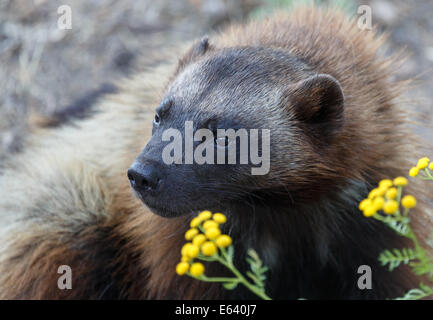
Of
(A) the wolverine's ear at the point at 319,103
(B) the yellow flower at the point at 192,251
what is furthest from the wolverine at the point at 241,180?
(B) the yellow flower at the point at 192,251

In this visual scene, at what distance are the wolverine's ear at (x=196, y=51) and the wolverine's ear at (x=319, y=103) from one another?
2.17ft

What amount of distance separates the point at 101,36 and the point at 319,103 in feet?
13.9

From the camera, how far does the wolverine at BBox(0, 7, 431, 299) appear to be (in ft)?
9.45

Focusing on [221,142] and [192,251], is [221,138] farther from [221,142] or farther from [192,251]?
[192,251]

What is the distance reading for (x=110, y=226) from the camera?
3.95 meters

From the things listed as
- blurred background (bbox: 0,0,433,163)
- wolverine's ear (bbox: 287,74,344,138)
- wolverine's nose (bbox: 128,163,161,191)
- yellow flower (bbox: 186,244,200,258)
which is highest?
blurred background (bbox: 0,0,433,163)

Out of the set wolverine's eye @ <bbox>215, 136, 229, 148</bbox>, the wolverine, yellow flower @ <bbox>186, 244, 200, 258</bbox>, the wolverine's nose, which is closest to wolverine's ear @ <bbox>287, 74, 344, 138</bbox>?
the wolverine

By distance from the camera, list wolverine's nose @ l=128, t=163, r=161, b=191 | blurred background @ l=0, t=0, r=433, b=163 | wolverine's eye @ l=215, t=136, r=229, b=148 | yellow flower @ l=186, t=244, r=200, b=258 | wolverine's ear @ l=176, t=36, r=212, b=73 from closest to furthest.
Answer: yellow flower @ l=186, t=244, r=200, b=258 < wolverine's nose @ l=128, t=163, r=161, b=191 < wolverine's eye @ l=215, t=136, r=229, b=148 < wolverine's ear @ l=176, t=36, r=212, b=73 < blurred background @ l=0, t=0, r=433, b=163

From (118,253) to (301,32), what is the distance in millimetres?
1827

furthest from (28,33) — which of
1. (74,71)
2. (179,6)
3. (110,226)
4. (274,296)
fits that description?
(274,296)

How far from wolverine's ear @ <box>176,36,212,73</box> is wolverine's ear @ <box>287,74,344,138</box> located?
2.17 ft

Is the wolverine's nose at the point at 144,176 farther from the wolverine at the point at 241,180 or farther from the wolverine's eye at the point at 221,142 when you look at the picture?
the wolverine's eye at the point at 221,142

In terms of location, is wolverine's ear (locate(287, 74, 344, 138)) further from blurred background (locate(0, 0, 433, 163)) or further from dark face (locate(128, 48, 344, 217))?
blurred background (locate(0, 0, 433, 163))

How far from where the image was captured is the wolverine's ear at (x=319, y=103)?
9.41ft
